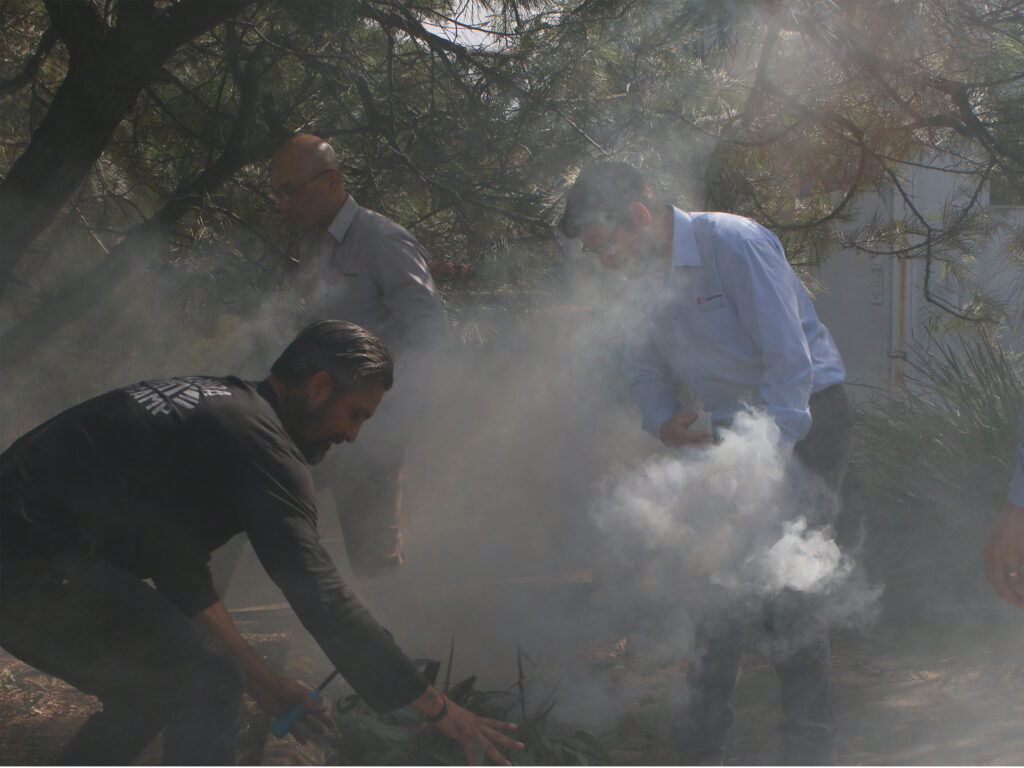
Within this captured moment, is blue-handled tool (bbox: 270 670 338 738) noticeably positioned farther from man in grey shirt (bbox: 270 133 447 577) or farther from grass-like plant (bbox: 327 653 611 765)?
man in grey shirt (bbox: 270 133 447 577)

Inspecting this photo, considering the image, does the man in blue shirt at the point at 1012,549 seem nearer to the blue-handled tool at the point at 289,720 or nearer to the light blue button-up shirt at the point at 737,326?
the light blue button-up shirt at the point at 737,326

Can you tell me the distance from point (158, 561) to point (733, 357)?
160cm

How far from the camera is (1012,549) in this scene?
6.63 ft

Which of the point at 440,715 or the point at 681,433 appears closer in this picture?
the point at 440,715

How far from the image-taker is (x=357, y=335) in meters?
2.06

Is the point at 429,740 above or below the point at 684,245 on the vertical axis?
below

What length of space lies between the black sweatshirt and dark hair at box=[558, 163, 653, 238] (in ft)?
3.55

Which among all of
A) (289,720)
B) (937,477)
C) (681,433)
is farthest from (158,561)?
(937,477)

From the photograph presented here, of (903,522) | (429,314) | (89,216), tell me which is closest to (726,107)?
(429,314)

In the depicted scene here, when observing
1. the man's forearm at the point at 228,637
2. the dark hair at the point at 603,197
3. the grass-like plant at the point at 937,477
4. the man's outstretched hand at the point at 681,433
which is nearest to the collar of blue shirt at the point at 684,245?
the dark hair at the point at 603,197

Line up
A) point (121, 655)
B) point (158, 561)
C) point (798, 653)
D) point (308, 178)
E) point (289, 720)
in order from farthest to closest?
1. point (308, 178)
2. point (798, 653)
3. point (289, 720)
4. point (158, 561)
5. point (121, 655)

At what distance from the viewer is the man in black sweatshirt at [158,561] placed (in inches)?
70.8

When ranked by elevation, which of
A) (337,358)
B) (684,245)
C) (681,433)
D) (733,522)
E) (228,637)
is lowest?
(228,637)

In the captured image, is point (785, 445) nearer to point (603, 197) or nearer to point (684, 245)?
point (684, 245)
